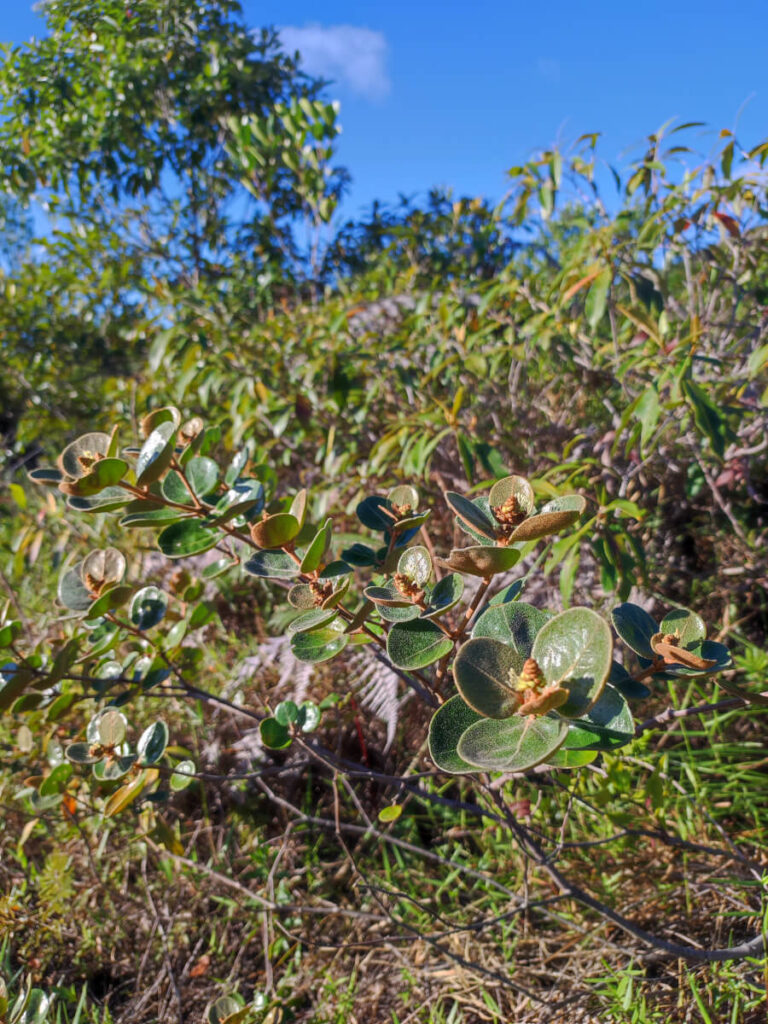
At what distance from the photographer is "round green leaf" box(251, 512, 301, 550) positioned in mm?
779

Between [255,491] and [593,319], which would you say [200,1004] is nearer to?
[255,491]

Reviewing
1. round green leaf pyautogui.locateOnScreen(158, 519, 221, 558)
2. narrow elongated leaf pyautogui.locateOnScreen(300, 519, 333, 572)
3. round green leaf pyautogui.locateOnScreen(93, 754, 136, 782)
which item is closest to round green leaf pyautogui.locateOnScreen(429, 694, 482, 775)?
narrow elongated leaf pyautogui.locateOnScreen(300, 519, 333, 572)

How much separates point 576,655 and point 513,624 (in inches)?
4.1

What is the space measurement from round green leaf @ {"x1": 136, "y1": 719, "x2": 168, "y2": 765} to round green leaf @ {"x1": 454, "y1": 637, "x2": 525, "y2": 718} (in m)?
0.70

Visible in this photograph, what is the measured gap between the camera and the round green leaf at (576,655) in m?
0.56

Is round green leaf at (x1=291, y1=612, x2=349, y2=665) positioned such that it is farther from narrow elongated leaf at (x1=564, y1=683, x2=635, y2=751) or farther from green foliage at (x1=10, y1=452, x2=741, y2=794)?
narrow elongated leaf at (x1=564, y1=683, x2=635, y2=751)

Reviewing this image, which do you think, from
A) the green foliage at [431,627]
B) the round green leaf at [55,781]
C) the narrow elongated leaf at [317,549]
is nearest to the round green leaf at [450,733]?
the green foliage at [431,627]

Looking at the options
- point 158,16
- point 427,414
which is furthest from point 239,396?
point 158,16

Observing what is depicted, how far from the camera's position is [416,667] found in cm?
74

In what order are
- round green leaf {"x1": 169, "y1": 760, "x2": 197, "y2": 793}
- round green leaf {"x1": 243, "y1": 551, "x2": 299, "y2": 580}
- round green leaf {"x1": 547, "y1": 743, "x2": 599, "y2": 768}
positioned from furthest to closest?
1. round green leaf {"x1": 169, "y1": 760, "x2": 197, "y2": 793}
2. round green leaf {"x1": 243, "y1": 551, "x2": 299, "y2": 580}
3. round green leaf {"x1": 547, "y1": 743, "x2": 599, "y2": 768}

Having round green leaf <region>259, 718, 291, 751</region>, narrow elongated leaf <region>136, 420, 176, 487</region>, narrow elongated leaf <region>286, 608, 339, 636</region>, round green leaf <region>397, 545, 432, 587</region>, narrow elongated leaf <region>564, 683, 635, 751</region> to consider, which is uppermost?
narrow elongated leaf <region>136, 420, 176, 487</region>

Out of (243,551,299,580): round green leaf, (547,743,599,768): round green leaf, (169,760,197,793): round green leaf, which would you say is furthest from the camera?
(169,760,197,793): round green leaf

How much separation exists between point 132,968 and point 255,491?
132 cm

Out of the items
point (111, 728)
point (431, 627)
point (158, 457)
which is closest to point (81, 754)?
point (111, 728)
